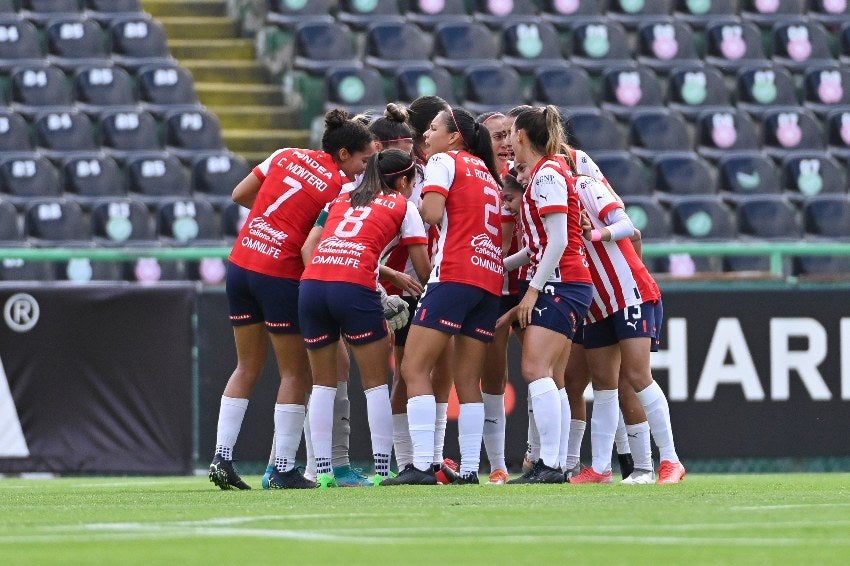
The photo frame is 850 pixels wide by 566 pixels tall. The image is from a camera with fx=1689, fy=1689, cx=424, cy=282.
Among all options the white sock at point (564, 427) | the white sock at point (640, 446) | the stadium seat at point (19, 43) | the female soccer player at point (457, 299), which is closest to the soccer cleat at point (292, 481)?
the female soccer player at point (457, 299)

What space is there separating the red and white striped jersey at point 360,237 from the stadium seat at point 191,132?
6241 mm

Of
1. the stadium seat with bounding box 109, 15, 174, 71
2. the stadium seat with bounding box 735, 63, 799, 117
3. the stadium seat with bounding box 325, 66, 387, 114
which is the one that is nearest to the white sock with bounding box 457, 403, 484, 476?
the stadium seat with bounding box 325, 66, 387, 114

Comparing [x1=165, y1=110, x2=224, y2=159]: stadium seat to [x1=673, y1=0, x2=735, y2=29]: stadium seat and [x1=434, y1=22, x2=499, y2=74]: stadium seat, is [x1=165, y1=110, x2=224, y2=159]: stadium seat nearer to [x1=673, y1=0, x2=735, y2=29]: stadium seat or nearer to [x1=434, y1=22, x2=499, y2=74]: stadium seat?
[x1=434, y1=22, x2=499, y2=74]: stadium seat

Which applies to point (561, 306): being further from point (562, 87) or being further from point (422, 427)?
point (562, 87)

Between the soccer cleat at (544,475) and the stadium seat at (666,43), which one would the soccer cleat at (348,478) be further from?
the stadium seat at (666,43)

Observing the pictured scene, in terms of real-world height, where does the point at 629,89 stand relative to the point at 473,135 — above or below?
above

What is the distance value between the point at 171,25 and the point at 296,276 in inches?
338

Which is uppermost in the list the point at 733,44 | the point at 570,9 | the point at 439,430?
the point at 570,9

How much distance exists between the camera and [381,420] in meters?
8.02

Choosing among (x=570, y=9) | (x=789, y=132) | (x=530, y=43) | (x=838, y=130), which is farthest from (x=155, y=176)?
(x=838, y=130)

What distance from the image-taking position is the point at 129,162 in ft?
44.0

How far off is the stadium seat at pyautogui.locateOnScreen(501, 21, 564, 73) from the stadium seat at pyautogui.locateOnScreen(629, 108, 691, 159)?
3.62 ft

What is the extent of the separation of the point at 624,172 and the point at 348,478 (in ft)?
20.5

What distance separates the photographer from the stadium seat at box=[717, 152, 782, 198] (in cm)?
1435
